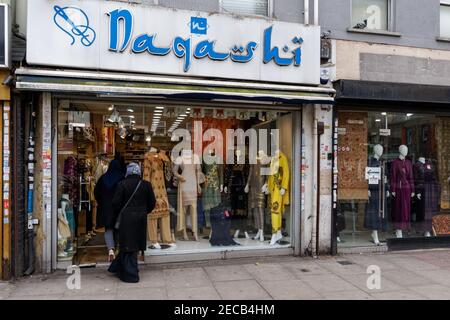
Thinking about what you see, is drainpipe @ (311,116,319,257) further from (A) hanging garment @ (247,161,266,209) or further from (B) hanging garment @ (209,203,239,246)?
(B) hanging garment @ (209,203,239,246)

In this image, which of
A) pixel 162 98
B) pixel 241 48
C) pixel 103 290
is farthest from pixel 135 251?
pixel 241 48

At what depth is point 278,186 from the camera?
8.13 m

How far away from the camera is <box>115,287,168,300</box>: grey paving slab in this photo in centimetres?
543

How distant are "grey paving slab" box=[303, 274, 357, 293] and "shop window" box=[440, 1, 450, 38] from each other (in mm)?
5883

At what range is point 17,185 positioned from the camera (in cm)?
617

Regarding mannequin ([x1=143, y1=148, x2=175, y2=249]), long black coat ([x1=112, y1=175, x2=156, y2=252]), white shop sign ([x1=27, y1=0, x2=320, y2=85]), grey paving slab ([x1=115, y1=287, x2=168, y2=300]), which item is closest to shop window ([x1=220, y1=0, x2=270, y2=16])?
white shop sign ([x1=27, y1=0, x2=320, y2=85])

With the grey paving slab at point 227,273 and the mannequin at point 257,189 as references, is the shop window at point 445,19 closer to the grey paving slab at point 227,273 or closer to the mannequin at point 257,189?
the mannequin at point 257,189

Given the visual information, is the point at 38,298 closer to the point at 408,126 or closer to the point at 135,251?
the point at 135,251

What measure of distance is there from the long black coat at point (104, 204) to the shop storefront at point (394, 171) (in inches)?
163

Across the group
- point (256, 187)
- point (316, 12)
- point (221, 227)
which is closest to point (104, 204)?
point (221, 227)

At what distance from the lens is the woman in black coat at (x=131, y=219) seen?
6105 mm

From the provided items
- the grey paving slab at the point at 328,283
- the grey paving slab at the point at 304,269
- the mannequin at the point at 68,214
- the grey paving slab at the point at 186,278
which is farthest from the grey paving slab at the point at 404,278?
the mannequin at the point at 68,214

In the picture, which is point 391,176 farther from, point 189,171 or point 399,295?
point 189,171

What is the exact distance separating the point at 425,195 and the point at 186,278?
5613 mm
